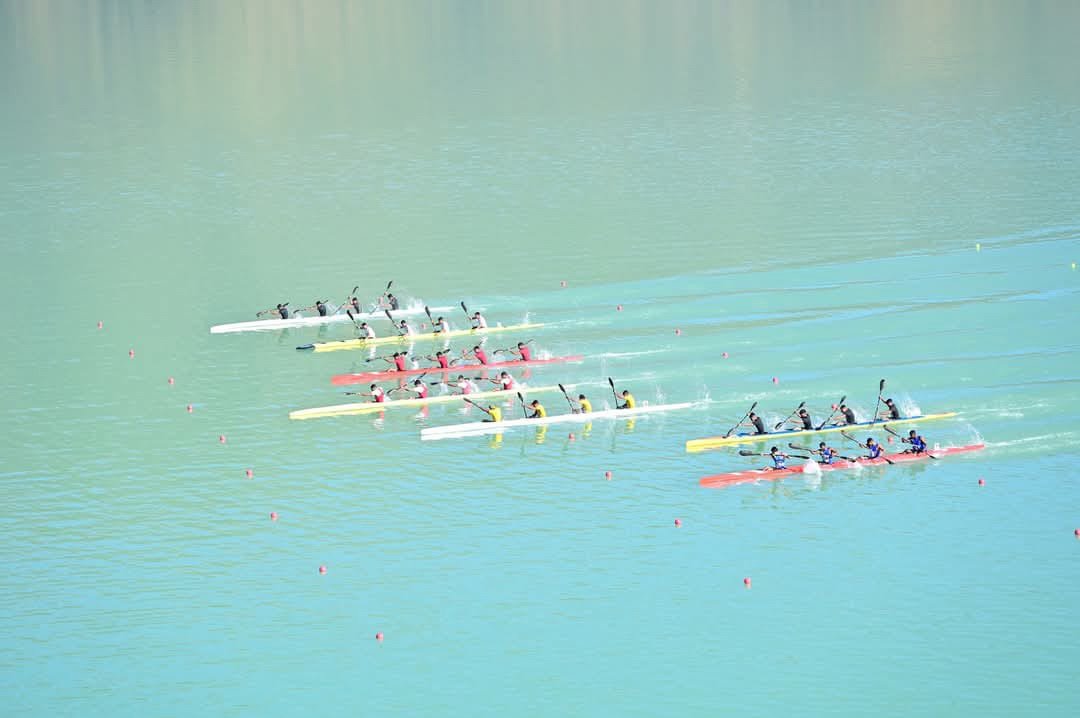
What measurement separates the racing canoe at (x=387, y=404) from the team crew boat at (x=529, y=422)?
3.79ft

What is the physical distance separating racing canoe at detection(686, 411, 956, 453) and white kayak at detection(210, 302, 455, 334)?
8828 mm

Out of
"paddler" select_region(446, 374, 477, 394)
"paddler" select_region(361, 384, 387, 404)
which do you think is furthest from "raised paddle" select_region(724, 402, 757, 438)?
"paddler" select_region(361, 384, 387, 404)

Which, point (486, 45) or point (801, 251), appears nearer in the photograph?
point (801, 251)

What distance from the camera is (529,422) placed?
27.5 meters

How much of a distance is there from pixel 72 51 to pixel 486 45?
1775 centimetres

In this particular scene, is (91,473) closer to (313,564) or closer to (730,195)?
(313,564)

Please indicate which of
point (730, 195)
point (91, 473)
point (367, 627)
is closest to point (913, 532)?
point (367, 627)

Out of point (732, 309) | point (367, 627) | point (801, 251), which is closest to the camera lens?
point (367, 627)

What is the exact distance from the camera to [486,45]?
68.5 meters

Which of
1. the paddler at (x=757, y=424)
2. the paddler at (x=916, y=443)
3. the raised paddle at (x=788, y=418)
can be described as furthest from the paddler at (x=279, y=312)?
the paddler at (x=916, y=443)

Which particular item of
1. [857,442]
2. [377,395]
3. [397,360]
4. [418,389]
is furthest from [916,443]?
[397,360]

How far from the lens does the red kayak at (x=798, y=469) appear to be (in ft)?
81.3

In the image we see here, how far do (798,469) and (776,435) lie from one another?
1.30 metres

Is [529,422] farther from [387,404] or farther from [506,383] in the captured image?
[387,404]
